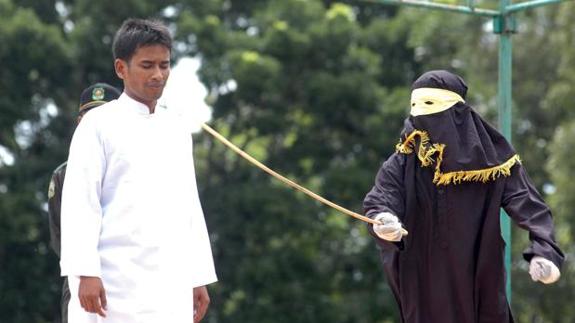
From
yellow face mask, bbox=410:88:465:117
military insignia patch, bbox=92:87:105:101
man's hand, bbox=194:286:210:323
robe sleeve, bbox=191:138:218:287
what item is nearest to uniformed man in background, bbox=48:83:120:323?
military insignia patch, bbox=92:87:105:101

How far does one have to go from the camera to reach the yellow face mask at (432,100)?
6191mm

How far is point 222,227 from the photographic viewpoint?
59.3 feet

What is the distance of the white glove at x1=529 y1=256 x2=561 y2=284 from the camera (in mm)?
5691

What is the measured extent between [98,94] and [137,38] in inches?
56.4

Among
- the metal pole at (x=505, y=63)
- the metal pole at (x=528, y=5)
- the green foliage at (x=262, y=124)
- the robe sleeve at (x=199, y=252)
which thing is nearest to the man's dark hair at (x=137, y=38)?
the robe sleeve at (x=199, y=252)

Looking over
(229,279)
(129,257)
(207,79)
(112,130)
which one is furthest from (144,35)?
(229,279)

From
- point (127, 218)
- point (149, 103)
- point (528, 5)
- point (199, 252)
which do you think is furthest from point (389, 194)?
point (528, 5)

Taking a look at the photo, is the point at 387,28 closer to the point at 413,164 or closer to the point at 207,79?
the point at 207,79

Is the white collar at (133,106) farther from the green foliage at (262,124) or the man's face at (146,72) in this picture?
the green foliage at (262,124)

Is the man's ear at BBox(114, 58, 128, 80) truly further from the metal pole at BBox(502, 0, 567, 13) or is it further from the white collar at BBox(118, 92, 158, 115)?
the metal pole at BBox(502, 0, 567, 13)

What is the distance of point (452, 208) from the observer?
6.13 meters

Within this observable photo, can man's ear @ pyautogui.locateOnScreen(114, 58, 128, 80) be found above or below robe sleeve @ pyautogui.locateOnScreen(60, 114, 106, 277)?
above

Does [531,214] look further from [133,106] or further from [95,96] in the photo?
[95,96]

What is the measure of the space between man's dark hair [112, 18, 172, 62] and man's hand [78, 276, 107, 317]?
3.27 ft
